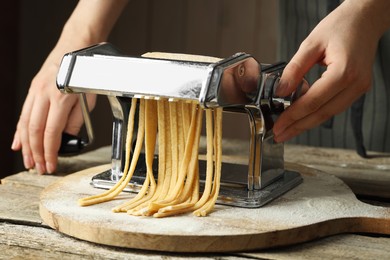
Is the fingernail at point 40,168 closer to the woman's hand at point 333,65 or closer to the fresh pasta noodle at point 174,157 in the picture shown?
the fresh pasta noodle at point 174,157

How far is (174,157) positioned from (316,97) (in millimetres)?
249

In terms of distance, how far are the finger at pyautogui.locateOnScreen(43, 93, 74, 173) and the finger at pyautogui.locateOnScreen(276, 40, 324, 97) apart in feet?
1.64

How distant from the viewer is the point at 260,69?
1.29 metres

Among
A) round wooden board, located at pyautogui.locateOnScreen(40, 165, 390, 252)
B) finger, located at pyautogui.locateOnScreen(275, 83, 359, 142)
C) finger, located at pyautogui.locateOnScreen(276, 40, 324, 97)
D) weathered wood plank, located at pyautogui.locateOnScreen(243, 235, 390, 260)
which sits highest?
finger, located at pyautogui.locateOnScreen(276, 40, 324, 97)

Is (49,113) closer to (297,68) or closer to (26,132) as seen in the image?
(26,132)

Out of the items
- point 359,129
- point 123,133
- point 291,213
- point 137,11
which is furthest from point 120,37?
point 291,213

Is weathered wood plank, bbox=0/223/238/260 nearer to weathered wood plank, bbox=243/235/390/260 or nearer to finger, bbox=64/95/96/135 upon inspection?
weathered wood plank, bbox=243/235/390/260

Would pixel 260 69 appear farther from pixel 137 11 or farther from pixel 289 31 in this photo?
pixel 137 11

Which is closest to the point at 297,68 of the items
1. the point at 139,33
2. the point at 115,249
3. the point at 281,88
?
the point at 281,88

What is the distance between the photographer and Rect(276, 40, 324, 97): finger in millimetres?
1273

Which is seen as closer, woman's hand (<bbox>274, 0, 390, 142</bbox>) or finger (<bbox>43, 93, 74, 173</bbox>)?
woman's hand (<bbox>274, 0, 390, 142</bbox>)

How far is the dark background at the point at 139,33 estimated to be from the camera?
11.1ft

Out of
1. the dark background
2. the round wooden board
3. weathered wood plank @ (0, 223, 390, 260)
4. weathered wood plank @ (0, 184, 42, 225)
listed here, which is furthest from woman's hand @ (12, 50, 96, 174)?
the dark background

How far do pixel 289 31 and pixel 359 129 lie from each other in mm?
349
